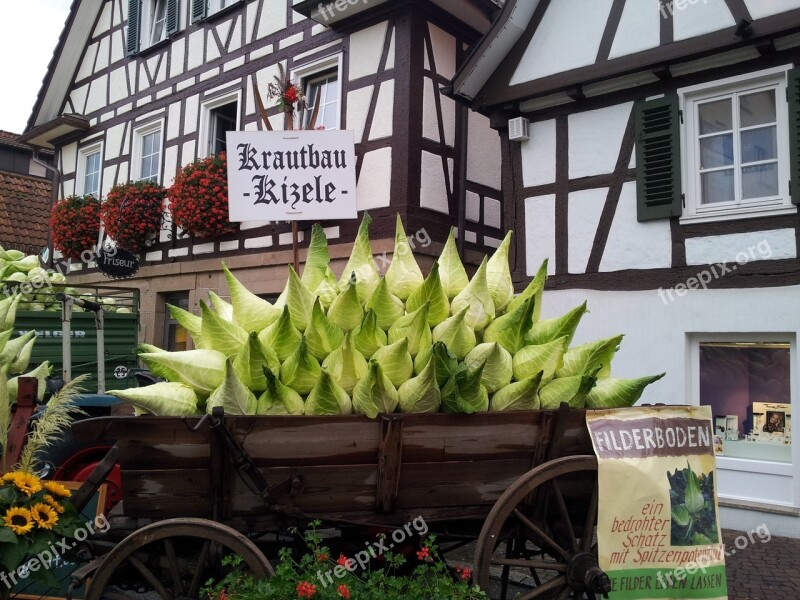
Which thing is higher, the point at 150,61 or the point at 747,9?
the point at 150,61

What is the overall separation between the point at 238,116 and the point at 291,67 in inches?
45.3

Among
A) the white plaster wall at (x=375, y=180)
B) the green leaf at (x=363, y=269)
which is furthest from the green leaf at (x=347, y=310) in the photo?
the white plaster wall at (x=375, y=180)

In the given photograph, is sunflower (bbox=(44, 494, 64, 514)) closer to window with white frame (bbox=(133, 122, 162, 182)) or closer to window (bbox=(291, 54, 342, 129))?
window (bbox=(291, 54, 342, 129))

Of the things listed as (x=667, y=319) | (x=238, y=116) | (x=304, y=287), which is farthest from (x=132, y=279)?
Result: (x=304, y=287)

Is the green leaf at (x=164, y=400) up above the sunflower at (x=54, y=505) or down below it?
above

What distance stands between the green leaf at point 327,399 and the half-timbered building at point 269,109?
5300mm

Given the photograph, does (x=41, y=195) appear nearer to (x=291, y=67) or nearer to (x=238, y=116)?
(x=238, y=116)

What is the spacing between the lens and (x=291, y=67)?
920cm

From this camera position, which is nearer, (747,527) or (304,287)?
(304,287)

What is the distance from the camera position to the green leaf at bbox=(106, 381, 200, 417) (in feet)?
8.30

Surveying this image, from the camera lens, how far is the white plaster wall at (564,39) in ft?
21.6

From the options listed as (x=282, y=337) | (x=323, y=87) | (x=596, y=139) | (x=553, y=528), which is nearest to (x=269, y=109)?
(x=323, y=87)

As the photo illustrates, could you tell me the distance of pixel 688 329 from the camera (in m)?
5.93

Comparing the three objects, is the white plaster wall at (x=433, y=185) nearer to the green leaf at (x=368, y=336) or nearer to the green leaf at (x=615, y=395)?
the green leaf at (x=615, y=395)
